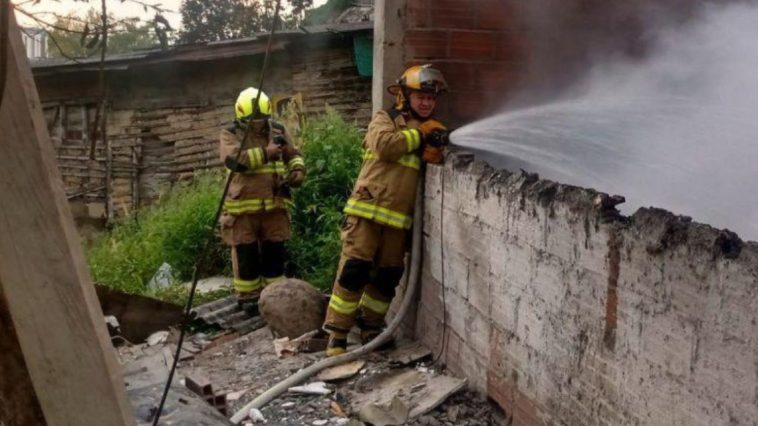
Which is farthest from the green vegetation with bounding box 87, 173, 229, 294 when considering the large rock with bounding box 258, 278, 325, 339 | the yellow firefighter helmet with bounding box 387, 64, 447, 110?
the yellow firefighter helmet with bounding box 387, 64, 447, 110

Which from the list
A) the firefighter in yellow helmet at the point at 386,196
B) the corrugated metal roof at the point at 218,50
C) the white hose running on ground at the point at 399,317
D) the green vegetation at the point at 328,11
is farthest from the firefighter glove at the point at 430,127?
the green vegetation at the point at 328,11

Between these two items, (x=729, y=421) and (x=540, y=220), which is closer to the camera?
(x=729, y=421)

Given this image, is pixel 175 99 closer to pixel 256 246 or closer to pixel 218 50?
pixel 218 50

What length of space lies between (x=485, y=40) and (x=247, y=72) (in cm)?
878

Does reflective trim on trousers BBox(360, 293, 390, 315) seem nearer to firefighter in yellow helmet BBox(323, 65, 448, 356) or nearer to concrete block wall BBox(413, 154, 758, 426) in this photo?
firefighter in yellow helmet BBox(323, 65, 448, 356)

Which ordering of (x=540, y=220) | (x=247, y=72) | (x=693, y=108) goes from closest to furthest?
(x=540, y=220)
(x=693, y=108)
(x=247, y=72)

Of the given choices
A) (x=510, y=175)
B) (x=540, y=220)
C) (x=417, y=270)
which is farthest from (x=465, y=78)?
(x=540, y=220)

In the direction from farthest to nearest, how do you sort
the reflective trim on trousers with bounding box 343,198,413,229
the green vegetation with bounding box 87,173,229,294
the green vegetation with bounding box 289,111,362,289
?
the green vegetation with bounding box 87,173,229,294 < the green vegetation with bounding box 289,111,362,289 < the reflective trim on trousers with bounding box 343,198,413,229

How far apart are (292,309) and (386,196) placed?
1.50 m

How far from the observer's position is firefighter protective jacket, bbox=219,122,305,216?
23.2 ft

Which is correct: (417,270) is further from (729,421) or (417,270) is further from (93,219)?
(93,219)

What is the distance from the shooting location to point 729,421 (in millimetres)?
2369

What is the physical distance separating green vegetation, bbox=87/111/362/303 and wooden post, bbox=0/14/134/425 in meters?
6.47

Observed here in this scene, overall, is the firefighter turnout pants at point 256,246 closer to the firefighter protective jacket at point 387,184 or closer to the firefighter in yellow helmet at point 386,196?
the firefighter in yellow helmet at point 386,196
